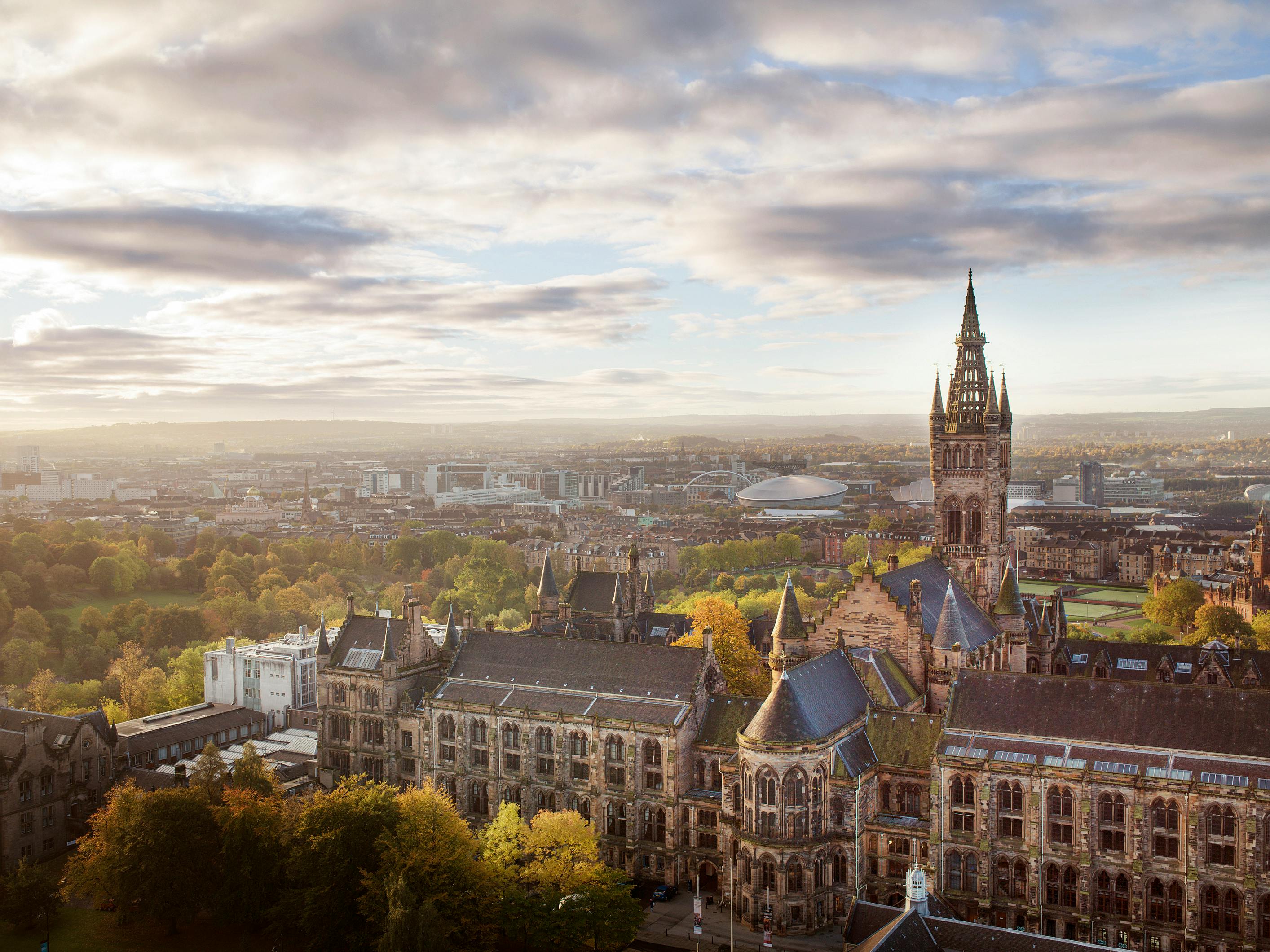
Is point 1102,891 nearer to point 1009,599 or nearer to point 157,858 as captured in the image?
point 1009,599

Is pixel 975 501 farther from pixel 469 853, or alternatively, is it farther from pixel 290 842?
pixel 290 842

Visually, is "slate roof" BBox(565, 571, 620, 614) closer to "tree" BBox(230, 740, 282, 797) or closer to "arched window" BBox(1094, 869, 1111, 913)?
"tree" BBox(230, 740, 282, 797)

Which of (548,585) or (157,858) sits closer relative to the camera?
(157,858)

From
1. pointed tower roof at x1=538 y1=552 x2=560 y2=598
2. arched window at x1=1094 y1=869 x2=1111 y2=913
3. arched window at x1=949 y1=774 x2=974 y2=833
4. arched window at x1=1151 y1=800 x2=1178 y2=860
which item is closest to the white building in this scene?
pointed tower roof at x1=538 y1=552 x2=560 y2=598

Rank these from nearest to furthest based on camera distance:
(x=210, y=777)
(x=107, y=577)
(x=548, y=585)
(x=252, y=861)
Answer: (x=252, y=861), (x=210, y=777), (x=548, y=585), (x=107, y=577)

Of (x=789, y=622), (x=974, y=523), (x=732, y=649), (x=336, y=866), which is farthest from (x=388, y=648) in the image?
(x=974, y=523)

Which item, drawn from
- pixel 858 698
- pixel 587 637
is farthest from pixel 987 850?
pixel 587 637
